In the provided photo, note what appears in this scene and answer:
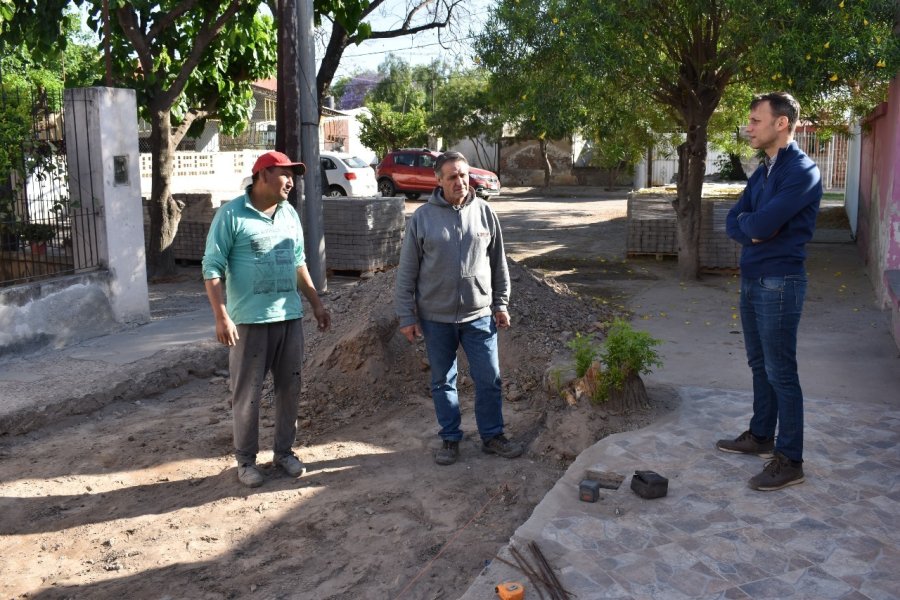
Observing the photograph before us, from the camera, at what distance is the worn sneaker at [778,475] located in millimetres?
4527

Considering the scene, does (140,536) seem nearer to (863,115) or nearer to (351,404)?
(351,404)

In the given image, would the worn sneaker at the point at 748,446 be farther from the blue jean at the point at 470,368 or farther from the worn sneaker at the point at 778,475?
the blue jean at the point at 470,368

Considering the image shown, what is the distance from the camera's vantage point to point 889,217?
9195 mm

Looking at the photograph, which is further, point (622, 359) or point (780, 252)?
point (622, 359)

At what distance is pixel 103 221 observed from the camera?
8516mm

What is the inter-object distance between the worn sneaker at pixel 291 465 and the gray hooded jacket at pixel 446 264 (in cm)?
104

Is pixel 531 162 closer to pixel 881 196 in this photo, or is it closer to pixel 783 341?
pixel 881 196

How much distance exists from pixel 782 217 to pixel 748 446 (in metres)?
1.37

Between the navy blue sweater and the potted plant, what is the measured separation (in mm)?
6287

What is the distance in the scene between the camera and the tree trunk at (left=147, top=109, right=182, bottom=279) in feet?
40.3

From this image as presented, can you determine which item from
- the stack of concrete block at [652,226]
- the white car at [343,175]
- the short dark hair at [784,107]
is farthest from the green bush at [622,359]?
the white car at [343,175]

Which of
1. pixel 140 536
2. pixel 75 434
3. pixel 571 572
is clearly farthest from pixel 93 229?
pixel 571 572

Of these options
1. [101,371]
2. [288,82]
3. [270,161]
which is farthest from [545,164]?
[270,161]

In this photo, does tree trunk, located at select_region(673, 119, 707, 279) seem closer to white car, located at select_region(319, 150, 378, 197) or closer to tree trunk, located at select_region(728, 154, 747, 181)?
Result: white car, located at select_region(319, 150, 378, 197)
